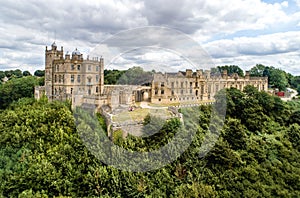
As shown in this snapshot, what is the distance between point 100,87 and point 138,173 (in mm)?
11430

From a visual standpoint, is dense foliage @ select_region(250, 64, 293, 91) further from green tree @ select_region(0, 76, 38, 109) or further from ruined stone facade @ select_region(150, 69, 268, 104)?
green tree @ select_region(0, 76, 38, 109)

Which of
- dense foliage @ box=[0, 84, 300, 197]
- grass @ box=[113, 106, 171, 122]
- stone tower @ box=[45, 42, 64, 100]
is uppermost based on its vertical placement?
stone tower @ box=[45, 42, 64, 100]

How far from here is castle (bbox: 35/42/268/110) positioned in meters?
21.1

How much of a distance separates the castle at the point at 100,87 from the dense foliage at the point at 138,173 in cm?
252

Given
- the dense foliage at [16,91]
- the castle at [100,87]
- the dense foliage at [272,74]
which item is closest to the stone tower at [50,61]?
the castle at [100,87]

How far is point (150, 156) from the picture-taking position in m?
15.9

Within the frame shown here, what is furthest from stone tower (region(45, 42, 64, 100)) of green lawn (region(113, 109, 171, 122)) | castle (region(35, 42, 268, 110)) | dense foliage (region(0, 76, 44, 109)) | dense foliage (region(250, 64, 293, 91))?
dense foliage (region(250, 64, 293, 91))

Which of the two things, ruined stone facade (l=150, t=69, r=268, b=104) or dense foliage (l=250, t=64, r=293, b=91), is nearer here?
ruined stone facade (l=150, t=69, r=268, b=104)

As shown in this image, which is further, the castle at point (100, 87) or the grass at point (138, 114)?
the castle at point (100, 87)

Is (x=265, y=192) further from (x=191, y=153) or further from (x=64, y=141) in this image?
(x=64, y=141)

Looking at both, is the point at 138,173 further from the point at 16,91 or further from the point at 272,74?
the point at 272,74

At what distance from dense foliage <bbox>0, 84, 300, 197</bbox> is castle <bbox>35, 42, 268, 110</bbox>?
8.26 feet

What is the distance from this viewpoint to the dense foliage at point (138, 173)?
1391 centimetres

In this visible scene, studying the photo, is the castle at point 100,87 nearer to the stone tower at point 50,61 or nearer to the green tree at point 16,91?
the stone tower at point 50,61
